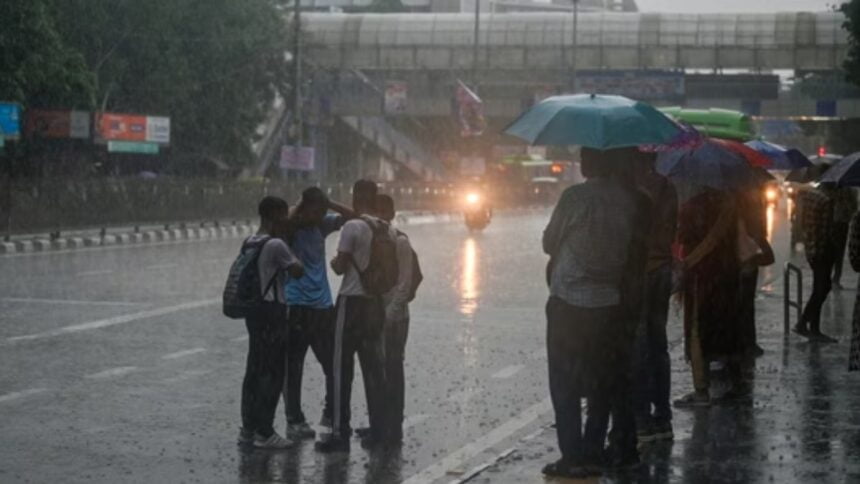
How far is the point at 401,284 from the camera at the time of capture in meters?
11.4

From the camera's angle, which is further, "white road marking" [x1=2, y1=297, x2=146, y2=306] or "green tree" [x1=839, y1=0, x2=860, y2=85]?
"green tree" [x1=839, y1=0, x2=860, y2=85]

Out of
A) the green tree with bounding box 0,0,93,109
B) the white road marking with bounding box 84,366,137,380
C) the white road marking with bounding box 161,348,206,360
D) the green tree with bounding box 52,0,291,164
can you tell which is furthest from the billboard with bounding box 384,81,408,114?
the white road marking with bounding box 84,366,137,380

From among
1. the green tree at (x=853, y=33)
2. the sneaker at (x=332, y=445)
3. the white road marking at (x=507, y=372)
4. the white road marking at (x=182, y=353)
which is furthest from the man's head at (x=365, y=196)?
the green tree at (x=853, y=33)

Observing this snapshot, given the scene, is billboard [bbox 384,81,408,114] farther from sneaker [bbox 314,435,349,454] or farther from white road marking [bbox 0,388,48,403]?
sneaker [bbox 314,435,349,454]

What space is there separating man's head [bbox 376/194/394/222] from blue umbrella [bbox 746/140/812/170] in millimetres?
4742

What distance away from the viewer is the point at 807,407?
42.2ft

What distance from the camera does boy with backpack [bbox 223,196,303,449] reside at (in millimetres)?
11219

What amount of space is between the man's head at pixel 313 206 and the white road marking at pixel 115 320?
6.92 metres

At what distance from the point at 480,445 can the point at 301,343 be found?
126 centimetres

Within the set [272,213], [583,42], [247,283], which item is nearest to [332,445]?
[247,283]

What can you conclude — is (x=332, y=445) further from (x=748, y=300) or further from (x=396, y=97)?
(x=396, y=97)

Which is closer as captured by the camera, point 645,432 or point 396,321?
point 645,432

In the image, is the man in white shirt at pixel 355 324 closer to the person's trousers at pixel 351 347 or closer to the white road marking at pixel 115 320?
the person's trousers at pixel 351 347

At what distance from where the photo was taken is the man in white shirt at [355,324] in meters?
11.1
